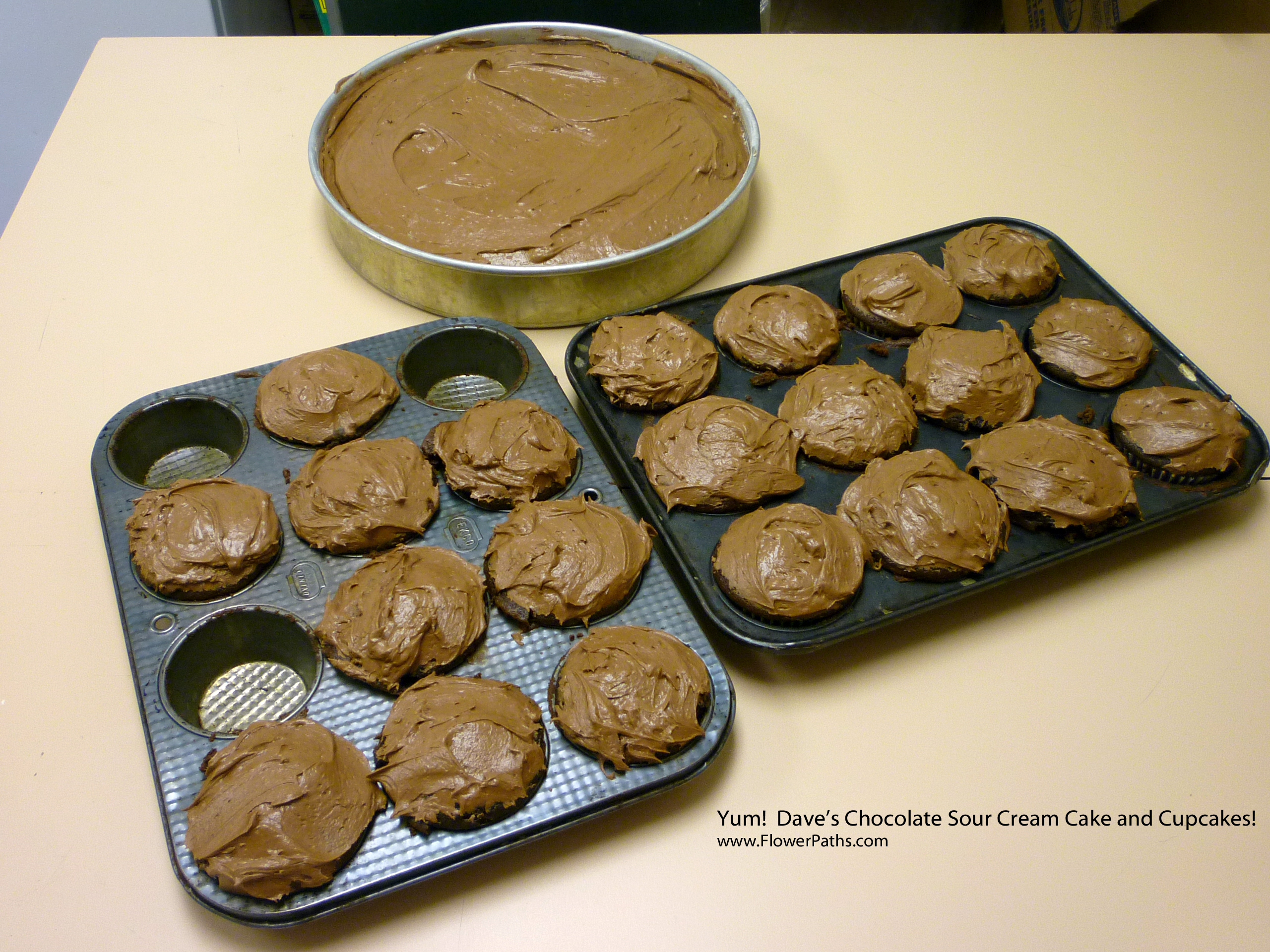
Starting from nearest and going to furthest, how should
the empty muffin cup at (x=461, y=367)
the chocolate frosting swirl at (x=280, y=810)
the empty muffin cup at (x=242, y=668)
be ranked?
1. the chocolate frosting swirl at (x=280, y=810)
2. the empty muffin cup at (x=242, y=668)
3. the empty muffin cup at (x=461, y=367)

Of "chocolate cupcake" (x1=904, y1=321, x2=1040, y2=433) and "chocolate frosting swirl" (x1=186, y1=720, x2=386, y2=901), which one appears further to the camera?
"chocolate cupcake" (x1=904, y1=321, x2=1040, y2=433)

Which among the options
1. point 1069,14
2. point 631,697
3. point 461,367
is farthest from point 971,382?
point 1069,14

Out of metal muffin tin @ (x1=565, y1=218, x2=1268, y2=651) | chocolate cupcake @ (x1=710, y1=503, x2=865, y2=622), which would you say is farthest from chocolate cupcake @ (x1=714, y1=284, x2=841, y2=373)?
chocolate cupcake @ (x1=710, y1=503, x2=865, y2=622)

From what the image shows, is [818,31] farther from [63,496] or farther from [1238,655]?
[63,496]

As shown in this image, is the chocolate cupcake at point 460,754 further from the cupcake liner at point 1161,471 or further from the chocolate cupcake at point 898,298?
the cupcake liner at point 1161,471

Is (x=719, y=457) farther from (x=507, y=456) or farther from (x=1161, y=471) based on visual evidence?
(x=1161, y=471)

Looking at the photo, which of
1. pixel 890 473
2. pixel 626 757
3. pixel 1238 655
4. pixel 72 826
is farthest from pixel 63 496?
pixel 1238 655

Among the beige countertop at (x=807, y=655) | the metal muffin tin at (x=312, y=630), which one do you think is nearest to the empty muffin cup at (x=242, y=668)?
the metal muffin tin at (x=312, y=630)

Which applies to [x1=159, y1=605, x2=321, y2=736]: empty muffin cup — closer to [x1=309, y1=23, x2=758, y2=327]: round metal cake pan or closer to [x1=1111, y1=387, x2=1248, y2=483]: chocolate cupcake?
[x1=309, y1=23, x2=758, y2=327]: round metal cake pan
